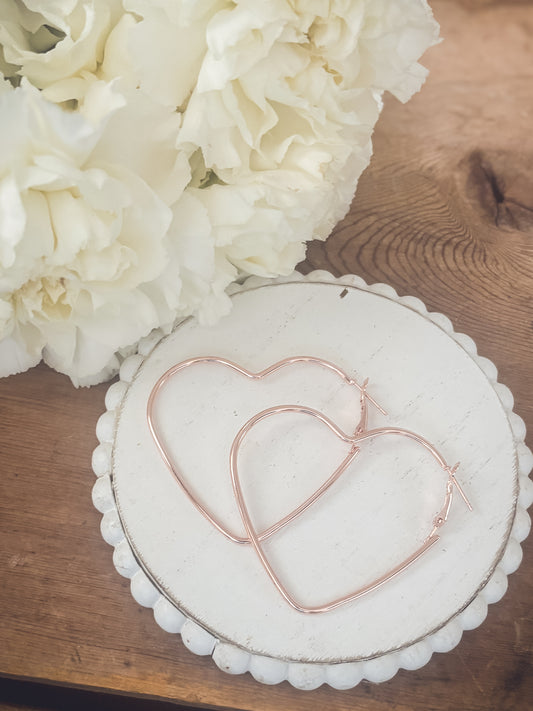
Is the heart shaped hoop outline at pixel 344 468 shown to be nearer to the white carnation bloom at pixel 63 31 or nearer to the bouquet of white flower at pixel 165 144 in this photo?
the bouquet of white flower at pixel 165 144

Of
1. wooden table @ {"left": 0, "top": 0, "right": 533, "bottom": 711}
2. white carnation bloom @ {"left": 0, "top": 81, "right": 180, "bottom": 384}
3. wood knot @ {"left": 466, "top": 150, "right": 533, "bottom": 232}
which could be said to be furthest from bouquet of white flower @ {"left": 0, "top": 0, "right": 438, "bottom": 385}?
wood knot @ {"left": 466, "top": 150, "right": 533, "bottom": 232}

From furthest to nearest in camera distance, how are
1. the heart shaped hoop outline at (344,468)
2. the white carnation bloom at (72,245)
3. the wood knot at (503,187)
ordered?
the wood knot at (503,187) < the heart shaped hoop outline at (344,468) < the white carnation bloom at (72,245)

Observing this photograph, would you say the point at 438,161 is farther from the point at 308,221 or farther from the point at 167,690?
the point at 167,690

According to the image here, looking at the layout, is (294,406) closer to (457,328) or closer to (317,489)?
(317,489)

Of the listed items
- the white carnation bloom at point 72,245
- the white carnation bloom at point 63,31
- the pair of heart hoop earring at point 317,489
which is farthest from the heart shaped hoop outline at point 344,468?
the white carnation bloom at point 63,31

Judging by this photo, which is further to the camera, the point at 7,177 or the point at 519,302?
the point at 519,302

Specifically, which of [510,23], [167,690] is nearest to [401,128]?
[510,23]

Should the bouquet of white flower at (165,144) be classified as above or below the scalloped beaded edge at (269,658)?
above

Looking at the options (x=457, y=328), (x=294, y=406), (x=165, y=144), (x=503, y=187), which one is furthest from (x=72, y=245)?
(x=503, y=187)
